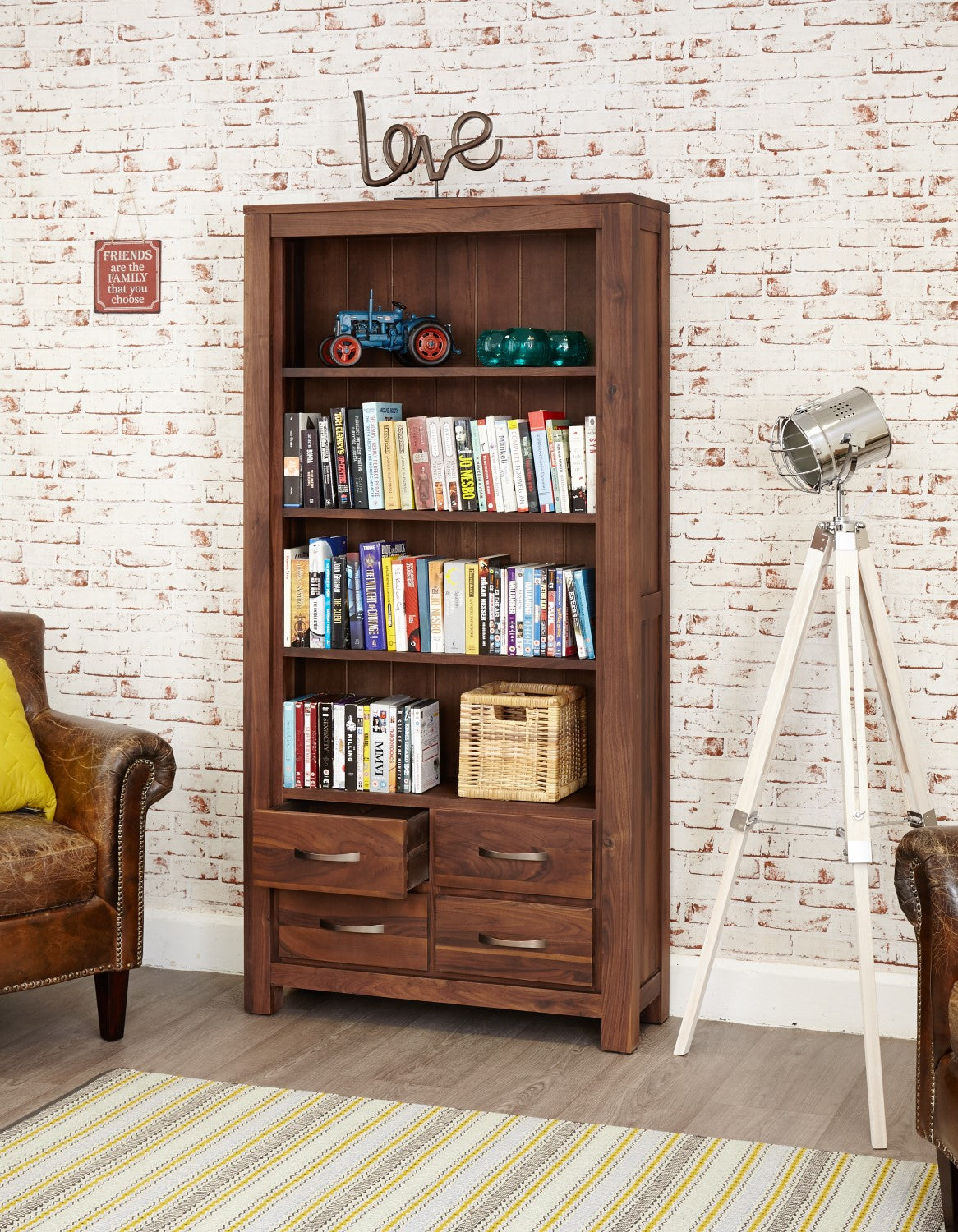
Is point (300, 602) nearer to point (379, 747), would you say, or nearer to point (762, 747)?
point (379, 747)

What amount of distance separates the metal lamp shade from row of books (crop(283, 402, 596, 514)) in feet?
1.48

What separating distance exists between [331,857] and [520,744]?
1.72 ft

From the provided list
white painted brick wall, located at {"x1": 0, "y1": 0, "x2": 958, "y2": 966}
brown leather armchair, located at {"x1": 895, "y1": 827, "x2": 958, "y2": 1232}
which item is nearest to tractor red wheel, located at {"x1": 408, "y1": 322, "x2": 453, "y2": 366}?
white painted brick wall, located at {"x1": 0, "y1": 0, "x2": 958, "y2": 966}

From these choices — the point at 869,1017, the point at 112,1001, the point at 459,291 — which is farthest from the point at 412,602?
the point at 869,1017

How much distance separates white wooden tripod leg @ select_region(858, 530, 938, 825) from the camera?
3092 millimetres

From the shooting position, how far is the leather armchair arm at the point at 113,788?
129 inches

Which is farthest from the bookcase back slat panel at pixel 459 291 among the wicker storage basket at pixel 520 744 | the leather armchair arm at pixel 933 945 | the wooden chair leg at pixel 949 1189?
the wooden chair leg at pixel 949 1189

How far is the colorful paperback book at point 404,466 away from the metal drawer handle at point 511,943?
1033 millimetres

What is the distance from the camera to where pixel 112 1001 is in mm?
3332

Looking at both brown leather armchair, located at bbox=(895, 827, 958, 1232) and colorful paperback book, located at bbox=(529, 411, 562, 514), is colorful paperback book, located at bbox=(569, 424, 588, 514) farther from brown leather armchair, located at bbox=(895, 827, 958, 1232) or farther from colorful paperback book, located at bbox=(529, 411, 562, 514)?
brown leather armchair, located at bbox=(895, 827, 958, 1232)

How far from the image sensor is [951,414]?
333 cm

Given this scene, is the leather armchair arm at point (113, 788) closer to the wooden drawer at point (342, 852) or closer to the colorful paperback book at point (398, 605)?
the wooden drawer at point (342, 852)

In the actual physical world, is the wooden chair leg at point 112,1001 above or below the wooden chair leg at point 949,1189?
above

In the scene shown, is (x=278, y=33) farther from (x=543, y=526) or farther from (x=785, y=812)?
(x=785, y=812)
